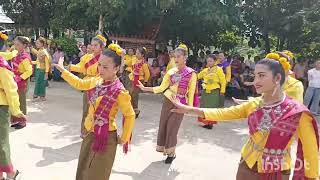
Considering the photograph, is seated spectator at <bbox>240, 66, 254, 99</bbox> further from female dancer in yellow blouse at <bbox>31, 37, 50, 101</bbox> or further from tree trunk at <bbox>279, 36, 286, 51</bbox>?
female dancer in yellow blouse at <bbox>31, 37, 50, 101</bbox>

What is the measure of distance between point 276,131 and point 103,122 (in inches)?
63.6

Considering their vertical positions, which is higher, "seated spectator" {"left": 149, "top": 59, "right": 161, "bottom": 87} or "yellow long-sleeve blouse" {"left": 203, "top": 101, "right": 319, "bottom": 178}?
"yellow long-sleeve blouse" {"left": 203, "top": 101, "right": 319, "bottom": 178}

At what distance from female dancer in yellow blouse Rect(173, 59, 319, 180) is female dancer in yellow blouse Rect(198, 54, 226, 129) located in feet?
16.8

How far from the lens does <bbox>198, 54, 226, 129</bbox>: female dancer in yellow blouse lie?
8337 millimetres

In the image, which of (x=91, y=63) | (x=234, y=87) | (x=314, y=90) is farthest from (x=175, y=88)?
(x=234, y=87)

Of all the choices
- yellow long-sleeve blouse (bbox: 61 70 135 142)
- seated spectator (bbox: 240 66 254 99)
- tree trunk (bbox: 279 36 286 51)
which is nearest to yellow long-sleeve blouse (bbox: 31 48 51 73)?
seated spectator (bbox: 240 66 254 99)

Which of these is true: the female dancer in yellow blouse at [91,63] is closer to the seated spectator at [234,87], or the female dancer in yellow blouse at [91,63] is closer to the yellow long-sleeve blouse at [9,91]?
the yellow long-sleeve blouse at [9,91]

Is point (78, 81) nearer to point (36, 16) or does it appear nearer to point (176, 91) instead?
point (176, 91)

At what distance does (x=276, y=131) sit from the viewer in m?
2.99

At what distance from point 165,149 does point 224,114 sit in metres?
2.83

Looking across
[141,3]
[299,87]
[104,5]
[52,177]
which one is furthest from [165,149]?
[141,3]

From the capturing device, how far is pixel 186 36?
1358 centimetres

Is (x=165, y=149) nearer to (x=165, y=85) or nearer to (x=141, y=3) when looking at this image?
(x=165, y=85)

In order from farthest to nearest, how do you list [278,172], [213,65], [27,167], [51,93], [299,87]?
[51,93], [213,65], [27,167], [299,87], [278,172]
